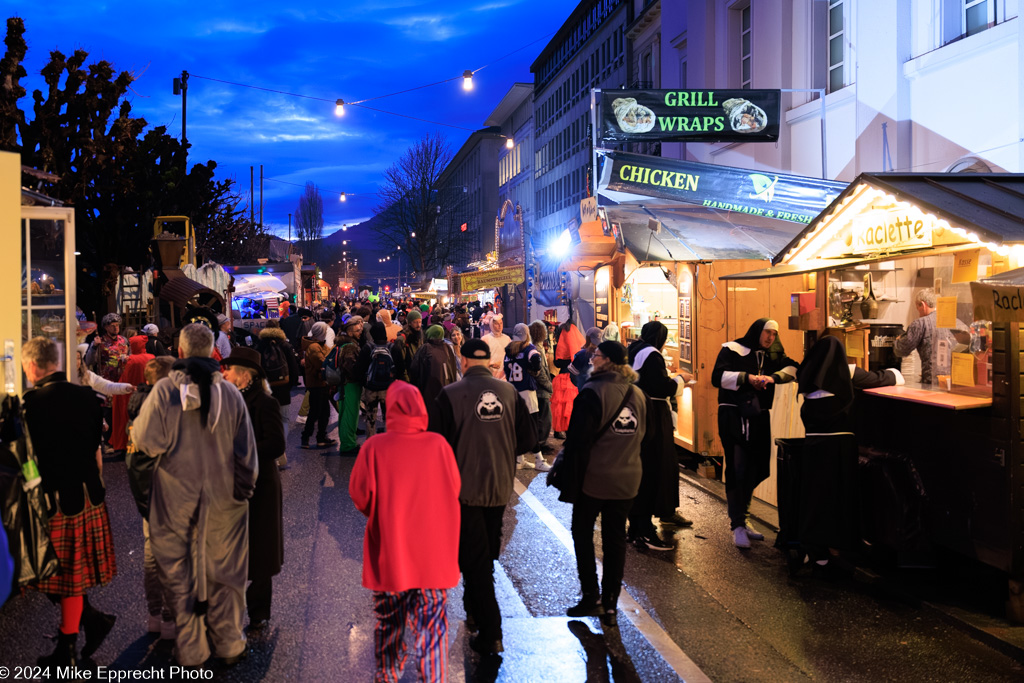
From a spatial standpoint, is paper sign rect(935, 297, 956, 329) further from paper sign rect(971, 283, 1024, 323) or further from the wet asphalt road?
the wet asphalt road

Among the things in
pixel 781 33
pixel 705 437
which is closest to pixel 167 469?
pixel 705 437

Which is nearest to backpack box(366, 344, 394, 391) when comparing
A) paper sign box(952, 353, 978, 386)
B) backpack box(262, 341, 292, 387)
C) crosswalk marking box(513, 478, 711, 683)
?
backpack box(262, 341, 292, 387)

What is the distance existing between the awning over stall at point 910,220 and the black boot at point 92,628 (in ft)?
20.1

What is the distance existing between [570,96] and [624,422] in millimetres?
50014

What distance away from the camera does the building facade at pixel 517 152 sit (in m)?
64.9

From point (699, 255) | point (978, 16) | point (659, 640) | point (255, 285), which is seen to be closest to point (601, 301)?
point (699, 255)

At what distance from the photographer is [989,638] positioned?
529 centimetres

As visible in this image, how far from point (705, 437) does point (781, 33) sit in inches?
358

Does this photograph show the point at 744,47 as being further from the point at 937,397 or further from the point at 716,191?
the point at 937,397

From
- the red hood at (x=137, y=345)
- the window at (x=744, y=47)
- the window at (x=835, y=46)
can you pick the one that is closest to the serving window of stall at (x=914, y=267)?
the window at (x=835, y=46)

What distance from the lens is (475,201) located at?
3519 inches

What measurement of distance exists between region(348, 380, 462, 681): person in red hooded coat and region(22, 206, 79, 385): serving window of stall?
4395 mm

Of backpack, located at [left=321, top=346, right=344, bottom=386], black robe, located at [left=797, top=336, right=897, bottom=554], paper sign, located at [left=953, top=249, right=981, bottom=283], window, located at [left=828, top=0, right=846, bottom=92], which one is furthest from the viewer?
window, located at [left=828, top=0, right=846, bottom=92]

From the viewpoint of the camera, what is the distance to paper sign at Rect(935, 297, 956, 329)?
7359 mm
